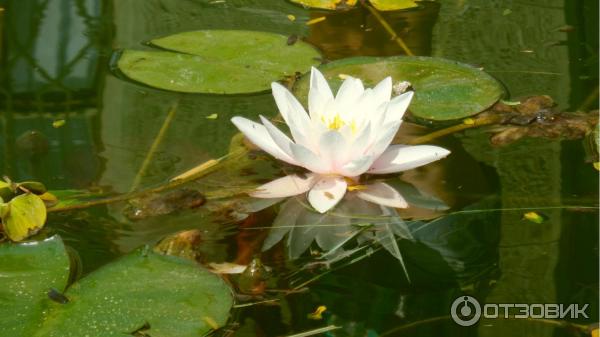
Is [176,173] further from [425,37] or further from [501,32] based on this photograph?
[501,32]

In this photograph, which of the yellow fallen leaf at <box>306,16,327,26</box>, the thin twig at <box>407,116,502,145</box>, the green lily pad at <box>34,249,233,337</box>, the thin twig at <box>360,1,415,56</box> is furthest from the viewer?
the yellow fallen leaf at <box>306,16,327,26</box>

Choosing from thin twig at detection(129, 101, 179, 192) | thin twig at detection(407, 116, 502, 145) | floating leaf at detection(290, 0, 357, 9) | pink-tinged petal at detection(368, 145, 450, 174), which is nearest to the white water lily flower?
pink-tinged petal at detection(368, 145, 450, 174)

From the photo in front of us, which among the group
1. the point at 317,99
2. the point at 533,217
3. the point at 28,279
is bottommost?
the point at 28,279

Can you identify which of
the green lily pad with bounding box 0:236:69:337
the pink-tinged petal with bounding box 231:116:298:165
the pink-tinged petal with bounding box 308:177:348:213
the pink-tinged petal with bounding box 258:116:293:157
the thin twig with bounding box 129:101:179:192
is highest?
the pink-tinged petal with bounding box 258:116:293:157

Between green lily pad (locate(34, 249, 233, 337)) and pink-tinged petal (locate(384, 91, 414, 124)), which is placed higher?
pink-tinged petal (locate(384, 91, 414, 124))

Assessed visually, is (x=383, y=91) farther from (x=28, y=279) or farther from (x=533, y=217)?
(x=28, y=279)

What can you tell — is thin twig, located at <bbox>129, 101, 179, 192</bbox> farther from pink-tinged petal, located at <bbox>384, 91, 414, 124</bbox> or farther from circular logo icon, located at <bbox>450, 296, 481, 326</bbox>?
circular logo icon, located at <bbox>450, 296, 481, 326</bbox>

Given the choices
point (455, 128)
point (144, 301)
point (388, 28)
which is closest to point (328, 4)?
point (388, 28)
